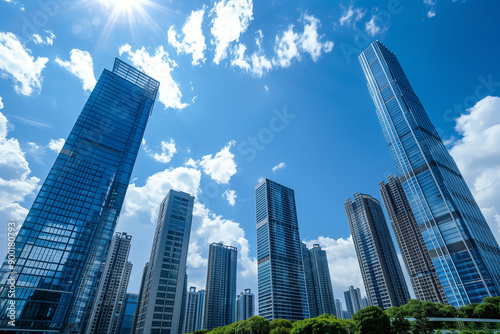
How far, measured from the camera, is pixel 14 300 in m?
58.2

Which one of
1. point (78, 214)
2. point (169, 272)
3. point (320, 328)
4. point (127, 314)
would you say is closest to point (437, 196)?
point (320, 328)

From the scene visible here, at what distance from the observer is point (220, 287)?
175875 millimetres

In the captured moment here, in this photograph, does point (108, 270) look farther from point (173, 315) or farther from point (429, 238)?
point (429, 238)

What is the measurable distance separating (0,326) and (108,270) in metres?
86.0

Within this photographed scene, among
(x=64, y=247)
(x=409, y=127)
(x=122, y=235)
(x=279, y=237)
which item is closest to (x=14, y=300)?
(x=64, y=247)

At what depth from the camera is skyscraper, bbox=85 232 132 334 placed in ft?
398

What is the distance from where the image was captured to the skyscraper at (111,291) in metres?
121

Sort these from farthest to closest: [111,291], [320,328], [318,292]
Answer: [318,292] → [111,291] → [320,328]

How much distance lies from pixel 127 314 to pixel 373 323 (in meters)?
163

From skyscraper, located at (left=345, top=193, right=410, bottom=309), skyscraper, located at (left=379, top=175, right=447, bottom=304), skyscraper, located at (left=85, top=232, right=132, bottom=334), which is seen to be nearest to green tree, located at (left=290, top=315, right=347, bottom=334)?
skyscraper, located at (left=85, top=232, right=132, bottom=334)

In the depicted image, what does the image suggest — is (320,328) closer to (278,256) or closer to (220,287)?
(278,256)

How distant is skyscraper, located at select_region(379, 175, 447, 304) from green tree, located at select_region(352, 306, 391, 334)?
114050 mm

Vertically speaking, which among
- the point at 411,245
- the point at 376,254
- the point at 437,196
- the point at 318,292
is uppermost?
the point at 437,196

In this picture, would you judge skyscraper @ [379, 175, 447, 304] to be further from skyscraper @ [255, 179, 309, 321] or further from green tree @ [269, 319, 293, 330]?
green tree @ [269, 319, 293, 330]
